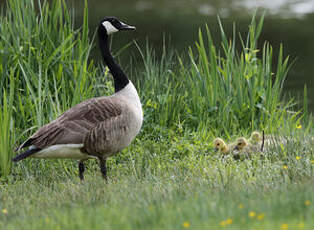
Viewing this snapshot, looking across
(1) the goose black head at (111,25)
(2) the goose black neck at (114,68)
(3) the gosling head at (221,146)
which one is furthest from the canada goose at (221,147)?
(1) the goose black head at (111,25)

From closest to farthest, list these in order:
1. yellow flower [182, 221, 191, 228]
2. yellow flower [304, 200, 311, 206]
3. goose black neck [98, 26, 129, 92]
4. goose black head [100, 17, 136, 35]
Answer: yellow flower [182, 221, 191, 228]
yellow flower [304, 200, 311, 206]
goose black neck [98, 26, 129, 92]
goose black head [100, 17, 136, 35]

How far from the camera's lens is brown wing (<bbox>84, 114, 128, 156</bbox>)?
6.16 meters

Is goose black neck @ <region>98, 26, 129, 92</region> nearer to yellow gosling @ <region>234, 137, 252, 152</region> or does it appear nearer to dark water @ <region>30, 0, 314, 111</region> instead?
yellow gosling @ <region>234, 137, 252, 152</region>

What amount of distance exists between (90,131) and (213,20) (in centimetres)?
1554

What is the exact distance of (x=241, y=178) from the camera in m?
5.63

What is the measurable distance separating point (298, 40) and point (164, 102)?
38.1 feet

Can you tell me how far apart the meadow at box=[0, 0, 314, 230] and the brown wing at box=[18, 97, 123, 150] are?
0.54 meters

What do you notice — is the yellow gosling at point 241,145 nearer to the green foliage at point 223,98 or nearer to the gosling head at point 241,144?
the gosling head at point 241,144

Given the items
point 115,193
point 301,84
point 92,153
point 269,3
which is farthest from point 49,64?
point 269,3

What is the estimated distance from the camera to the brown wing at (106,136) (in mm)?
6160

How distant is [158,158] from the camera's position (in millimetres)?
7012

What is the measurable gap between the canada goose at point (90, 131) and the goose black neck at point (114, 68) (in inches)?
10.4

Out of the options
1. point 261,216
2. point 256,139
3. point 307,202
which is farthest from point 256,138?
point 261,216

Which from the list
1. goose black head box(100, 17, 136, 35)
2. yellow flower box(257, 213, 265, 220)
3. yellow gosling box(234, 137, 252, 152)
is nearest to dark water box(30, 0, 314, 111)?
yellow gosling box(234, 137, 252, 152)
